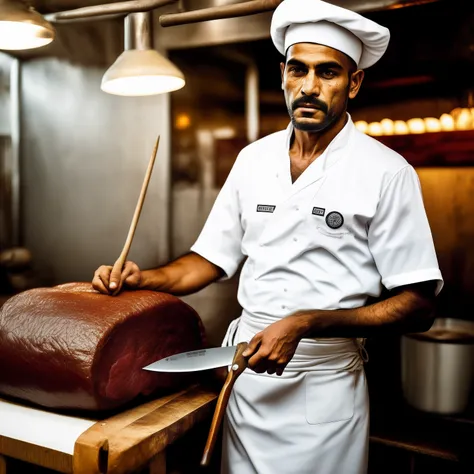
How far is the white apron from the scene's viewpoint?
1.83 metres

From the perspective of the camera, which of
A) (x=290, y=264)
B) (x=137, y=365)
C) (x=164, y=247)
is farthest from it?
(x=164, y=247)

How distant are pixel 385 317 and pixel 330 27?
898 millimetres

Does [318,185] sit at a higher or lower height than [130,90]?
lower

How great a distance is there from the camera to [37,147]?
3305mm

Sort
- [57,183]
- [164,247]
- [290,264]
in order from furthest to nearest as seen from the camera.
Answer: [57,183] → [164,247] → [290,264]

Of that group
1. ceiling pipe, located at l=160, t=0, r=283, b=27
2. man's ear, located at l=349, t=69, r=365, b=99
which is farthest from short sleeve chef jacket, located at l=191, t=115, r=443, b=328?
ceiling pipe, located at l=160, t=0, r=283, b=27

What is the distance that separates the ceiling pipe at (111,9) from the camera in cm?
253

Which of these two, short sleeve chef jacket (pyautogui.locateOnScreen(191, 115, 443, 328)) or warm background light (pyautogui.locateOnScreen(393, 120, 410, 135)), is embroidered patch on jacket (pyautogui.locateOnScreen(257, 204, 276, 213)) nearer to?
short sleeve chef jacket (pyautogui.locateOnScreen(191, 115, 443, 328))

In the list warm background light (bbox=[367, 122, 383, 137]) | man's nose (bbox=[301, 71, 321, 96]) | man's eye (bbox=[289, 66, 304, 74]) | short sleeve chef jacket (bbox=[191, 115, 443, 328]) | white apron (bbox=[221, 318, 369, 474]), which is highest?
man's eye (bbox=[289, 66, 304, 74])

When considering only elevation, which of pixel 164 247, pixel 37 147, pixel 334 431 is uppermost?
pixel 37 147

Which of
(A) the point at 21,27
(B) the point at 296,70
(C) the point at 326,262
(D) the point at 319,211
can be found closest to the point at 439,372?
(C) the point at 326,262

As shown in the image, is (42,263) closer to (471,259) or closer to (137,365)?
(137,365)

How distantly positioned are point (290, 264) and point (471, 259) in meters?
0.94

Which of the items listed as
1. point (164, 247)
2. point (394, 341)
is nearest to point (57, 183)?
point (164, 247)
